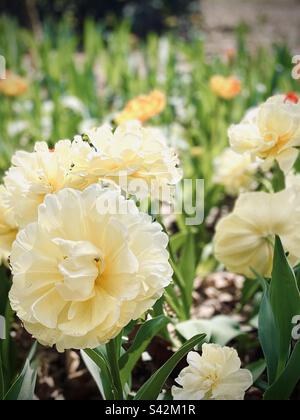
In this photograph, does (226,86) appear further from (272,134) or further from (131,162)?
(131,162)

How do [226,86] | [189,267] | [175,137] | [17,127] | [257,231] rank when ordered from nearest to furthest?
[257,231] → [189,267] → [226,86] → [175,137] → [17,127]

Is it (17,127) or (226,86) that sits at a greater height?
(226,86)

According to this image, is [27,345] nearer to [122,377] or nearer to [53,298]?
[122,377]

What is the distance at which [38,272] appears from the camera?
0.77 metres

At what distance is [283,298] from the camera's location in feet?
3.33

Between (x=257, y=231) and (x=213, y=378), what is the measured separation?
1.07ft

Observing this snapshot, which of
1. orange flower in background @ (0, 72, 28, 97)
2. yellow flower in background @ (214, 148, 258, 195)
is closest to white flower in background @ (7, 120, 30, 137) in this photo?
orange flower in background @ (0, 72, 28, 97)

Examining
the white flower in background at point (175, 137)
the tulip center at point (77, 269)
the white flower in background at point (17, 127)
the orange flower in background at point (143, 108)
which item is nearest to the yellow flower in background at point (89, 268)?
the tulip center at point (77, 269)

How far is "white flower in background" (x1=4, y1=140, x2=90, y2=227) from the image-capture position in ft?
2.96

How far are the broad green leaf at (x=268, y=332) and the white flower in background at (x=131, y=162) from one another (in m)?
0.27

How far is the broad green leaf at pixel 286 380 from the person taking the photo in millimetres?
959

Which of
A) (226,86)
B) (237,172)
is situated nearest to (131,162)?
(237,172)

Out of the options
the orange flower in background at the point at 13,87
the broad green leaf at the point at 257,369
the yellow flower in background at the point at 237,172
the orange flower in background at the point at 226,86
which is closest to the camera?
the broad green leaf at the point at 257,369

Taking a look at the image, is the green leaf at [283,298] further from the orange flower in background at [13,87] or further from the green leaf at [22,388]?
the orange flower in background at [13,87]
